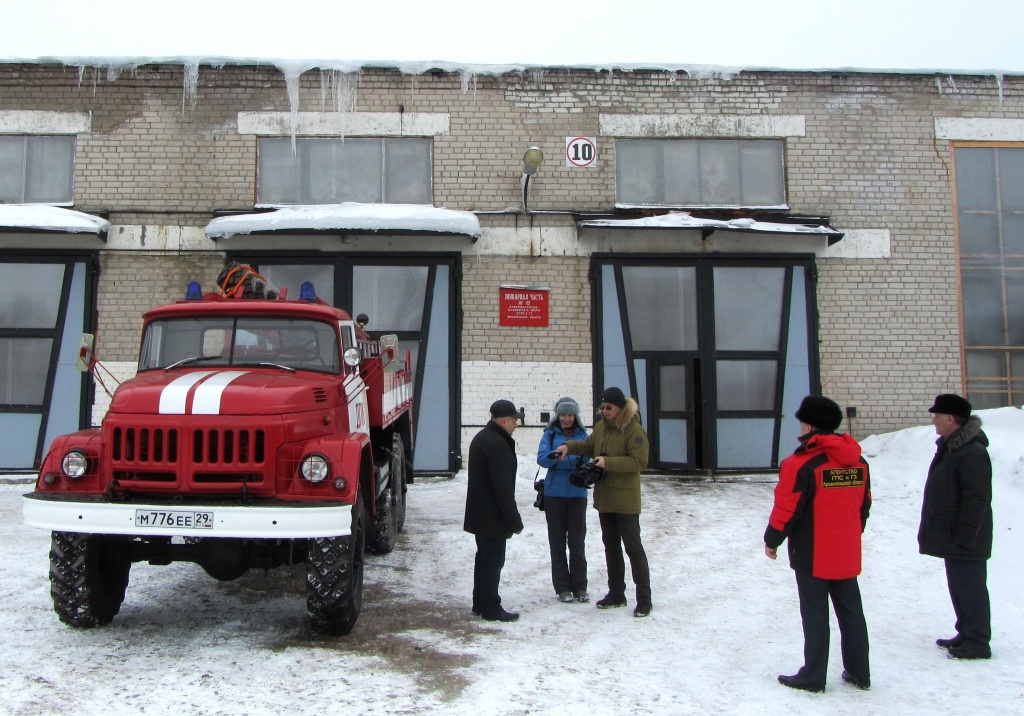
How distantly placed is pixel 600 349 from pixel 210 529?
8.24 m

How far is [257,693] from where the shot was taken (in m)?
4.30

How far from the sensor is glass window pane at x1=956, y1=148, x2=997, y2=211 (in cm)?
1285

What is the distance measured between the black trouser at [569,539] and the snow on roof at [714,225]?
6487mm

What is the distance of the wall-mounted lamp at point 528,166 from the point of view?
11.3 metres

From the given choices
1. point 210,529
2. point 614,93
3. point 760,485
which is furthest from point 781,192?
point 210,529

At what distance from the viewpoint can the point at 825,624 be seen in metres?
4.48

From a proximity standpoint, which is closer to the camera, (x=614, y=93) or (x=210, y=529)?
(x=210, y=529)

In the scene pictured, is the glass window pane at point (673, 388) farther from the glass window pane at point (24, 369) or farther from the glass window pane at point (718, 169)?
the glass window pane at point (24, 369)

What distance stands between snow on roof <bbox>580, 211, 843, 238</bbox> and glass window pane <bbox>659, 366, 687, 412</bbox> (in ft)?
7.02

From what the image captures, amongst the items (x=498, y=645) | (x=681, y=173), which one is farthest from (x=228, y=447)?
(x=681, y=173)

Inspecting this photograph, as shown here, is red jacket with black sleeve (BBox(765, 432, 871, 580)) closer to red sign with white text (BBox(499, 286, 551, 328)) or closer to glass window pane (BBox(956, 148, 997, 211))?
red sign with white text (BBox(499, 286, 551, 328))

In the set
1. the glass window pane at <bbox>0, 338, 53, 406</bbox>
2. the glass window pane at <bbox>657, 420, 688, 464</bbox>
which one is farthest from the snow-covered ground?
the glass window pane at <bbox>0, 338, 53, 406</bbox>

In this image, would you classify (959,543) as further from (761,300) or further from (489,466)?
(761,300)

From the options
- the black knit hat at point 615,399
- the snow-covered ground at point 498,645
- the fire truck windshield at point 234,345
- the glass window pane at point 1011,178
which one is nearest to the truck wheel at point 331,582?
the snow-covered ground at point 498,645
